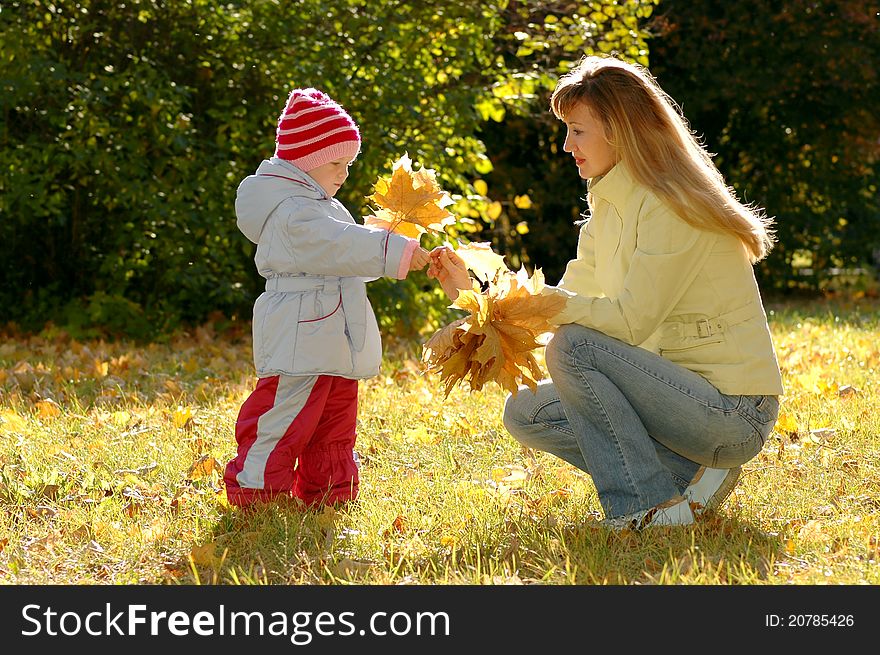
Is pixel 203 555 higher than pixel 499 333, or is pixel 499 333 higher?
pixel 499 333

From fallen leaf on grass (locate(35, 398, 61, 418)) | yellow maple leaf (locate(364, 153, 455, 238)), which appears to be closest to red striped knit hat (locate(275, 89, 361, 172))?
yellow maple leaf (locate(364, 153, 455, 238))

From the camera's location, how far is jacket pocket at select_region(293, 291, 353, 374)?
3760 mm

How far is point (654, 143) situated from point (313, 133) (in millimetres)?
1133

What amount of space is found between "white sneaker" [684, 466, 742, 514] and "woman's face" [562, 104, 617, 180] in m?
1.05

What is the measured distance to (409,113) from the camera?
8117 millimetres

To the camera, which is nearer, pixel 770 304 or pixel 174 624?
pixel 174 624

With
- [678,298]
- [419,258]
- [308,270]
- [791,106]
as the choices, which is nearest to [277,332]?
[308,270]

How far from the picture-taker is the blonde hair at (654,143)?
348 cm

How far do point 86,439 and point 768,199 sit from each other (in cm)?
888

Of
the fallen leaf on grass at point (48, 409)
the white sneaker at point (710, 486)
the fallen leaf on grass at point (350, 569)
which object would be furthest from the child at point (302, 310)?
the fallen leaf on grass at point (48, 409)

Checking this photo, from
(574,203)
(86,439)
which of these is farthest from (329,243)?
(574,203)

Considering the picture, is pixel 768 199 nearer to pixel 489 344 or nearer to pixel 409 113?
pixel 409 113

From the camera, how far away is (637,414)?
3.56 metres

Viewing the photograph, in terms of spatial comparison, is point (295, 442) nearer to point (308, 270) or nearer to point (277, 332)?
point (277, 332)
